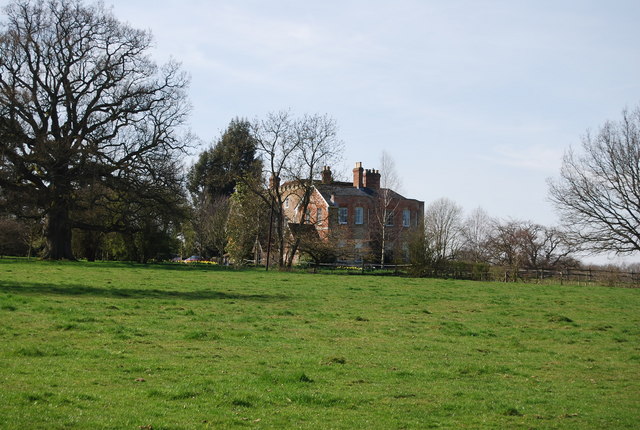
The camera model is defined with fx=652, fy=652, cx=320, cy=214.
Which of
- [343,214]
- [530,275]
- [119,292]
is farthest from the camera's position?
[343,214]

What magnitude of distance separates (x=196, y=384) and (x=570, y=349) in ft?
32.8

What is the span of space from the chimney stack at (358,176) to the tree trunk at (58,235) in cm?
3747

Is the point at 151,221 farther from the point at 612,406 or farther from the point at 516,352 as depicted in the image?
the point at 612,406

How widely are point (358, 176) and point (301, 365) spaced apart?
221 ft

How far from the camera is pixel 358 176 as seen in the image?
79.2 meters

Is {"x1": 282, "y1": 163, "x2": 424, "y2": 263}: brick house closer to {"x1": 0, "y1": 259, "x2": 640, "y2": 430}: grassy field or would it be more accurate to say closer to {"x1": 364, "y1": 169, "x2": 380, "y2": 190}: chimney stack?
{"x1": 364, "y1": 169, "x2": 380, "y2": 190}: chimney stack

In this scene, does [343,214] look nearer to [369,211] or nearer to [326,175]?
[369,211]

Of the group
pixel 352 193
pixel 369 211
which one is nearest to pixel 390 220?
pixel 369 211

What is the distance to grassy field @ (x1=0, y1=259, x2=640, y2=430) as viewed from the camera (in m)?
8.66

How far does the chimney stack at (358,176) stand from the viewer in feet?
260

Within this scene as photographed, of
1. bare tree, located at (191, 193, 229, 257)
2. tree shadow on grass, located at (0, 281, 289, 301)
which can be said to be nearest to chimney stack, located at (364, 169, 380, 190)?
bare tree, located at (191, 193, 229, 257)

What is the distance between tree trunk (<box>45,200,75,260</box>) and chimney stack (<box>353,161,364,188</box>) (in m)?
37.5

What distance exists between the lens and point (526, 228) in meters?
79.1

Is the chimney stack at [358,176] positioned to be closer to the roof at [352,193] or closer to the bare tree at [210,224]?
the roof at [352,193]
